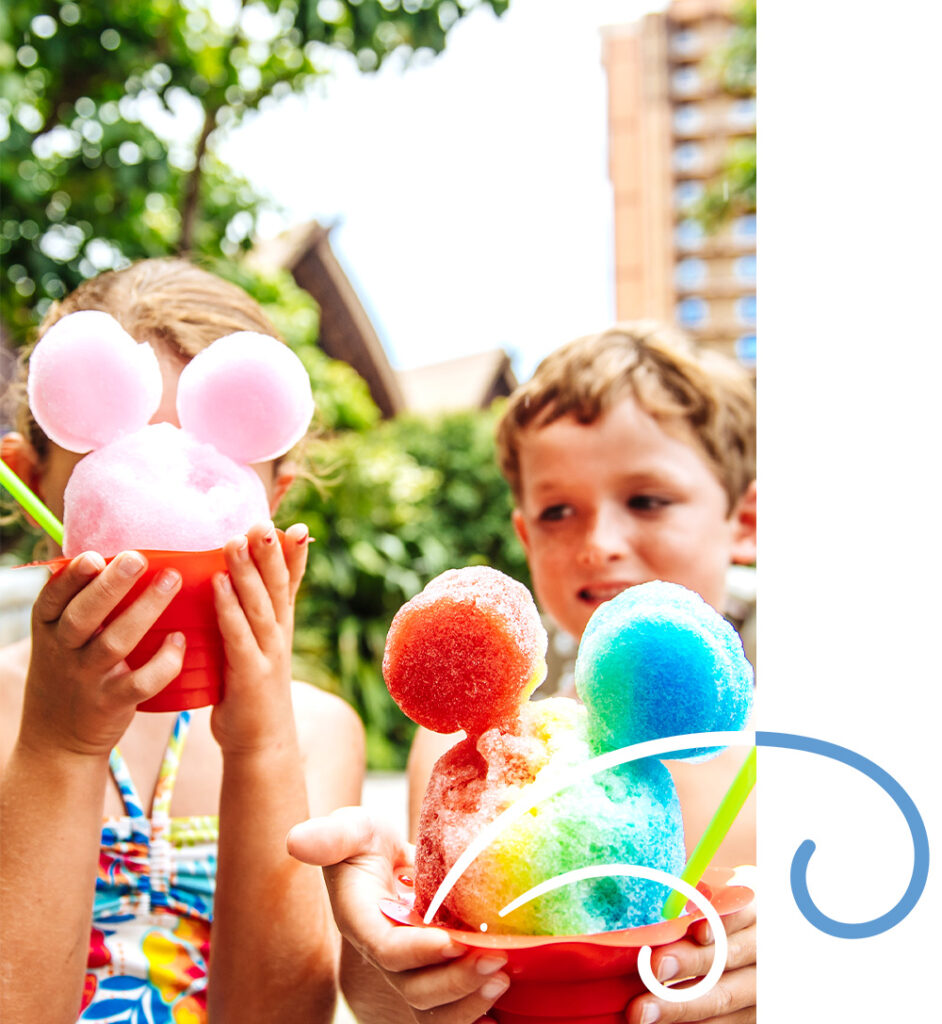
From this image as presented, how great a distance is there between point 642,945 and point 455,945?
0.32ft

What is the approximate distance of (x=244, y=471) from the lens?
79cm

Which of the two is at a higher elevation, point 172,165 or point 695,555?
point 172,165

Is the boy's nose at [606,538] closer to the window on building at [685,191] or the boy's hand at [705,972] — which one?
the boy's hand at [705,972]

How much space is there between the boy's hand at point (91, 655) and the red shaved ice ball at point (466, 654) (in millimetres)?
225

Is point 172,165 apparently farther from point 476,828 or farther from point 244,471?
point 476,828

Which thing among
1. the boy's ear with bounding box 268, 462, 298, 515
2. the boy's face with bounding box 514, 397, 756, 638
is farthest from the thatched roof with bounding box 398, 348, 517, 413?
the boy's ear with bounding box 268, 462, 298, 515

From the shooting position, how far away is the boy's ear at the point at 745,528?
130 centimetres

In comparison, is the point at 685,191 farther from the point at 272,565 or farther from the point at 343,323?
the point at 272,565

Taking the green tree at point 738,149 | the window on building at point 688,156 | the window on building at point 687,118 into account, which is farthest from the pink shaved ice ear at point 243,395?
the window on building at point 687,118

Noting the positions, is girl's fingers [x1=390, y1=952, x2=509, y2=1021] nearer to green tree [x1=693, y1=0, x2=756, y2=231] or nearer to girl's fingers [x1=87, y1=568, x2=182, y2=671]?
girl's fingers [x1=87, y1=568, x2=182, y2=671]

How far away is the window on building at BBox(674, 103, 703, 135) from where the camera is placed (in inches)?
1096

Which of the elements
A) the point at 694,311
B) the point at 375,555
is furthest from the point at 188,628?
the point at 694,311

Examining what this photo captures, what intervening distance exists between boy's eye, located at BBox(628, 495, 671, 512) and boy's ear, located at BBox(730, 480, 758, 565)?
0.23 metres
